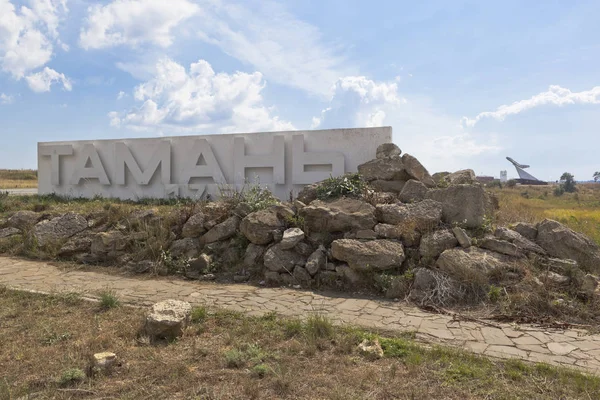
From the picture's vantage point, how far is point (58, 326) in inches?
186

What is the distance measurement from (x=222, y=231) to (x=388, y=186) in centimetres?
327

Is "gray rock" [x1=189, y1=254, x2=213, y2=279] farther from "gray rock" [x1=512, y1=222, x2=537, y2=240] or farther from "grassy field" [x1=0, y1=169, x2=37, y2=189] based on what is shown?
"grassy field" [x1=0, y1=169, x2=37, y2=189]

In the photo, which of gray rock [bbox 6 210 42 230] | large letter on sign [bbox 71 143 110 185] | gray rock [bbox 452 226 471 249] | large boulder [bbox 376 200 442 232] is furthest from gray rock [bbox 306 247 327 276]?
large letter on sign [bbox 71 143 110 185]

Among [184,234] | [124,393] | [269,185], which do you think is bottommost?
[124,393]

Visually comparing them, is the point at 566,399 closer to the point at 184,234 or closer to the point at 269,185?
the point at 184,234

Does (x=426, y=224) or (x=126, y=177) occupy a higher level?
(x=126, y=177)

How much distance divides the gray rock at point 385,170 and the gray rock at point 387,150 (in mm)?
572

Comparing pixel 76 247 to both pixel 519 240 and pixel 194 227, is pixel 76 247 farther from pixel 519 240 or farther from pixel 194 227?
pixel 519 240

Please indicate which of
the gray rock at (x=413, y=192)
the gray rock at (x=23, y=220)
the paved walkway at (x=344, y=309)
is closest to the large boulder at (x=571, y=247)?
the paved walkway at (x=344, y=309)

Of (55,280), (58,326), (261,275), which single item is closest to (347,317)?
(261,275)

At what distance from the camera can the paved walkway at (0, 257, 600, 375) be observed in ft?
13.7

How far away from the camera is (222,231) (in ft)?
25.4

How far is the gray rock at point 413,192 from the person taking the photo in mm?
7430

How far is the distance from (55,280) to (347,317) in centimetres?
497
